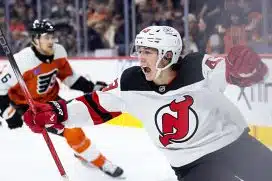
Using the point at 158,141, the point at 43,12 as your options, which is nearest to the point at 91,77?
the point at 43,12

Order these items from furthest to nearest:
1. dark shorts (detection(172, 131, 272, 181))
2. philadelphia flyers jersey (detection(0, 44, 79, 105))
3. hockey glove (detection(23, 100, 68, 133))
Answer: philadelphia flyers jersey (detection(0, 44, 79, 105))
hockey glove (detection(23, 100, 68, 133))
dark shorts (detection(172, 131, 272, 181))

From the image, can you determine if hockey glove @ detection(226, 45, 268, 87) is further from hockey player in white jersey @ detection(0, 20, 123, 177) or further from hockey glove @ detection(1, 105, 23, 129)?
hockey glove @ detection(1, 105, 23, 129)

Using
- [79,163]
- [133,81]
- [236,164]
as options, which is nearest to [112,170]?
[79,163]

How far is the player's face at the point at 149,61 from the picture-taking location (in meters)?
2.12

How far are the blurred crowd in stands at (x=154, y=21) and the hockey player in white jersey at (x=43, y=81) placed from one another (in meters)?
0.99

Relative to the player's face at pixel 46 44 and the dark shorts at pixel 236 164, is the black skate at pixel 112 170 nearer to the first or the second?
the player's face at pixel 46 44

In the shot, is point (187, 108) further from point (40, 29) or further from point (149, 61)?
point (40, 29)

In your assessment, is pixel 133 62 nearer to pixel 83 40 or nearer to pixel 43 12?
pixel 83 40

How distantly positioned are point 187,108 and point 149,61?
0.22 meters

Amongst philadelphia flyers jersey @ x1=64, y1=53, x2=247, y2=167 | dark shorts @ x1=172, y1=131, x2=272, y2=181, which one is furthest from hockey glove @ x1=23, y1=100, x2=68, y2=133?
dark shorts @ x1=172, y1=131, x2=272, y2=181

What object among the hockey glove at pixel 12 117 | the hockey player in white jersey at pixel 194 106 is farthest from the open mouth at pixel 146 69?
the hockey glove at pixel 12 117

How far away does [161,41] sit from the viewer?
211cm

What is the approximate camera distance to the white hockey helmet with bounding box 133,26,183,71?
2.11 meters

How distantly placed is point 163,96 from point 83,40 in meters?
4.18
